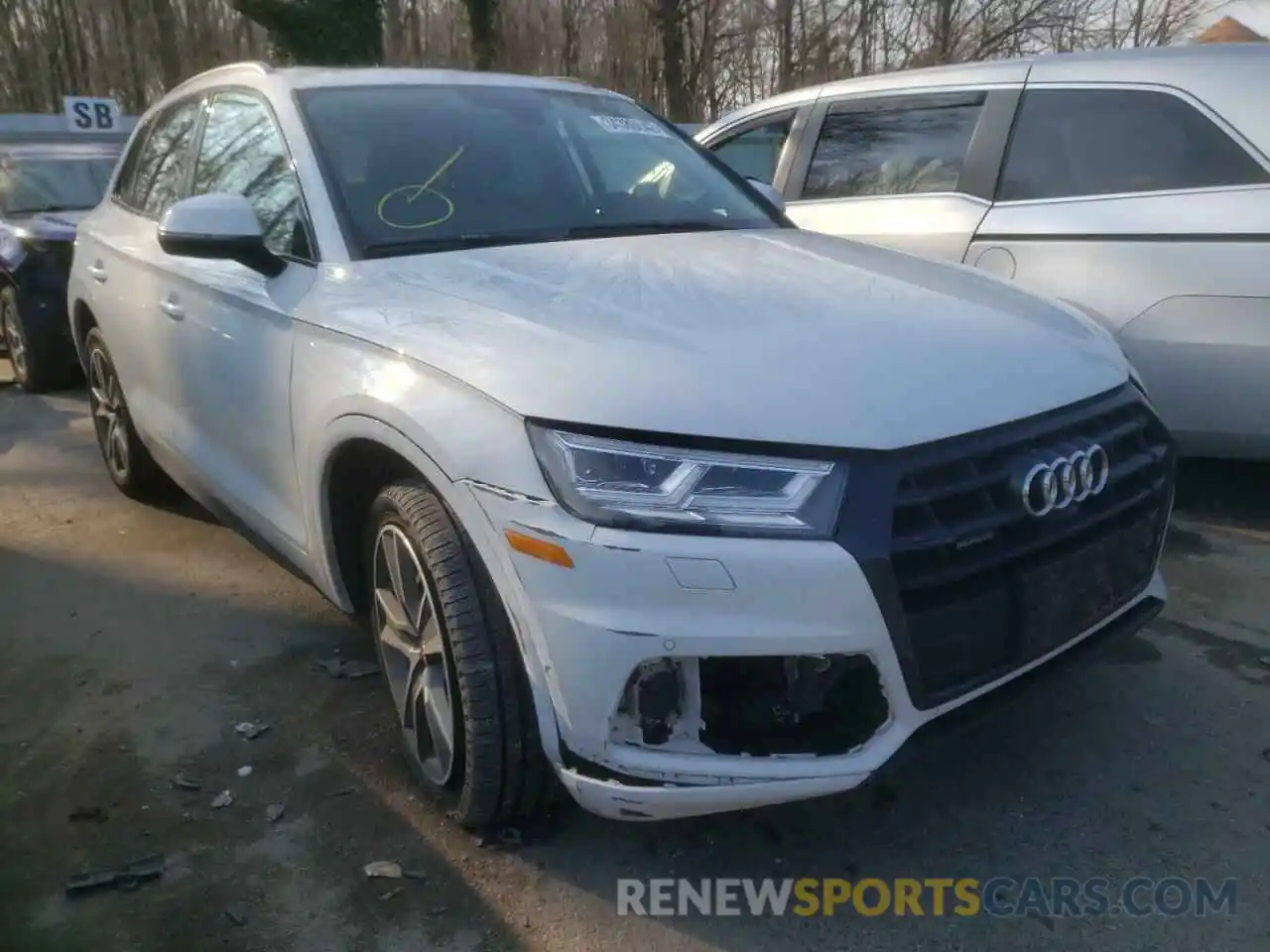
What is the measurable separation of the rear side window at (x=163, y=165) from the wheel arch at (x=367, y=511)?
5.95 ft

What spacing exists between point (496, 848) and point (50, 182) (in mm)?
7321

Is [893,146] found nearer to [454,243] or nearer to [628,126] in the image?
[628,126]

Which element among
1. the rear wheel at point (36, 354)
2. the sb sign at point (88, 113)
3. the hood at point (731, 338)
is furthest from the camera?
the sb sign at point (88, 113)

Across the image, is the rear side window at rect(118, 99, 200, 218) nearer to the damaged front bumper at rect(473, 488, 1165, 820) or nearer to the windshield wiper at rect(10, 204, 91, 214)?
the damaged front bumper at rect(473, 488, 1165, 820)

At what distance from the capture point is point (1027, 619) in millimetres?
2125

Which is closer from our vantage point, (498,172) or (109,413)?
(498,172)

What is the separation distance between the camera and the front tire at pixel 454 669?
2188mm

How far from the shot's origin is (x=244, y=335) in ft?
9.99

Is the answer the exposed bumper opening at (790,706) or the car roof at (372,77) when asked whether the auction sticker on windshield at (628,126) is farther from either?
the exposed bumper opening at (790,706)

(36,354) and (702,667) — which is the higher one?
(702,667)

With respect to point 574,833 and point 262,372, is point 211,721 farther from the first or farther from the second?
point 574,833

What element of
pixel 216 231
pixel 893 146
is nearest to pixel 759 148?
pixel 893 146

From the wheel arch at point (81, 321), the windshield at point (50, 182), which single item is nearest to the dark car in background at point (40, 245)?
the windshield at point (50, 182)

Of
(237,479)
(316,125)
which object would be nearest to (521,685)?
(237,479)
